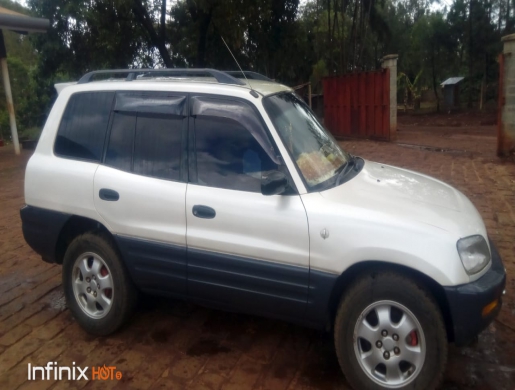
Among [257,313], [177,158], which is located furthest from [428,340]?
[177,158]

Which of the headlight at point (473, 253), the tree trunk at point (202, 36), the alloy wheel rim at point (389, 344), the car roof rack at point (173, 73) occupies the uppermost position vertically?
the tree trunk at point (202, 36)

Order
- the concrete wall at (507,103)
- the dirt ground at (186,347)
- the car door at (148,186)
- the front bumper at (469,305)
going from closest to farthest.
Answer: the front bumper at (469,305) → the dirt ground at (186,347) → the car door at (148,186) → the concrete wall at (507,103)

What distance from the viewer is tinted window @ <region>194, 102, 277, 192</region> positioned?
380cm

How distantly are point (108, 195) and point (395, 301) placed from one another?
2.25 meters

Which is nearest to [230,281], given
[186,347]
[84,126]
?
[186,347]

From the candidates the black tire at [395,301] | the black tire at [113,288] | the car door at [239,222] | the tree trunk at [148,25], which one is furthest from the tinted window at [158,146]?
the tree trunk at [148,25]

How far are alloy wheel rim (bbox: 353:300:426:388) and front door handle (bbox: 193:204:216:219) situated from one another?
3.95 ft

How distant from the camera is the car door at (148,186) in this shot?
4.00 m

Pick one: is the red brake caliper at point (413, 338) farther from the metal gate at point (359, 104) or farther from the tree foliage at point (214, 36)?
the metal gate at point (359, 104)

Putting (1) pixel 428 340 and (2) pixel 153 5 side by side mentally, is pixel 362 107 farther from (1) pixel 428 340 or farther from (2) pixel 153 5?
(1) pixel 428 340

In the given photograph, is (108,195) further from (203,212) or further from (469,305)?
(469,305)

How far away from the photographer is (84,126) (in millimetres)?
4492

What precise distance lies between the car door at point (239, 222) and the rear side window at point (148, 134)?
0.47ft

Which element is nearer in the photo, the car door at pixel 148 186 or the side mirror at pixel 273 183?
the side mirror at pixel 273 183
